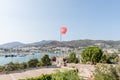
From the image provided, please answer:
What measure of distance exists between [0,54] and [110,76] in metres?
59.2

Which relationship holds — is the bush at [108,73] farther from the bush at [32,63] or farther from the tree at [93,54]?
the bush at [32,63]

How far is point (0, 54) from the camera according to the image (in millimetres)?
64562

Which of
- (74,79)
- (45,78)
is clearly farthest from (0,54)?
(74,79)

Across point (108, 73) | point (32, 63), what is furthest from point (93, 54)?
point (108, 73)

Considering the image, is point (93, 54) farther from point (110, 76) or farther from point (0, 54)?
point (0, 54)

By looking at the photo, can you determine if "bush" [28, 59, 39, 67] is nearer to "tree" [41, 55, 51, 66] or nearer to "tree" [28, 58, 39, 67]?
"tree" [28, 58, 39, 67]

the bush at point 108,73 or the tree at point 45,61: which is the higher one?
the bush at point 108,73

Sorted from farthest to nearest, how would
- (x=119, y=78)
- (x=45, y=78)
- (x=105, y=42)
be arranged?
(x=105, y=42)
(x=45, y=78)
(x=119, y=78)

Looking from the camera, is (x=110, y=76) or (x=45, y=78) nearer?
(x=110, y=76)

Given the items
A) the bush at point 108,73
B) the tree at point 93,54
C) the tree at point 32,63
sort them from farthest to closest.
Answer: the tree at point 32,63 → the tree at point 93,54 → the bush at point 108,73

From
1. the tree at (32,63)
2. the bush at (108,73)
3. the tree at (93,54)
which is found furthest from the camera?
the tree at (32,63)

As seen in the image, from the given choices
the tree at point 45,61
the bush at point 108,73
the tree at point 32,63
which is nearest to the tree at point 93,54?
the tree at point 45,61

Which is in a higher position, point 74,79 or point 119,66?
point 119,66

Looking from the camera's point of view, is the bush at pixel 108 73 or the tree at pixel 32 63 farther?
the tree at pixel 32 63
